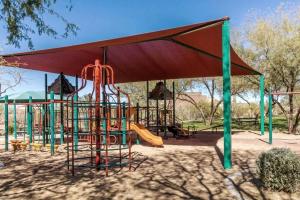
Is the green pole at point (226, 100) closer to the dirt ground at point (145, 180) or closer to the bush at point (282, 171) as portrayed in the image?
the dirt ground at point (145, 180)

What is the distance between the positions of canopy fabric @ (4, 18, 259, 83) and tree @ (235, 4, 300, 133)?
3.73 metres

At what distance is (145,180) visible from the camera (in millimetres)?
6277

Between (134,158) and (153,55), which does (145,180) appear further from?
(153,55)

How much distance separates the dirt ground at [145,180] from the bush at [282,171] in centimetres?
14

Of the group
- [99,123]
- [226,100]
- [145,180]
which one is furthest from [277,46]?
[145,180]

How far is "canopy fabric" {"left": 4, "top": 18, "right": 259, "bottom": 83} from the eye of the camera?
7.80 meters

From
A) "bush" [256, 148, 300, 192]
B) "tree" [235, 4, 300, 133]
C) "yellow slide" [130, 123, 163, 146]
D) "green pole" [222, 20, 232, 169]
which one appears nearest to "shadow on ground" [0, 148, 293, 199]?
"bush" [256, 148, 300, 192]

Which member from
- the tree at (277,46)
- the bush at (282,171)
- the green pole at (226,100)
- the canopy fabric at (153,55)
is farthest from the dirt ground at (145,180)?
the tree at (277,46)

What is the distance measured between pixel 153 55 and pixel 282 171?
288 inches

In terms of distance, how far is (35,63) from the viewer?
12.0 meters

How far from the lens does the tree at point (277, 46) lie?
15977 mm

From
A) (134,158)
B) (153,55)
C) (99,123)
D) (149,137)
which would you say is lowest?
(134,158)

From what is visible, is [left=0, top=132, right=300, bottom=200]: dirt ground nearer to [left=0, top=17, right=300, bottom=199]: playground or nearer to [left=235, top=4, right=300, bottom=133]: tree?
[left=0, top=17, right=300, bottom=199]: playground

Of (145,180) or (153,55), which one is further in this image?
(153,55)
